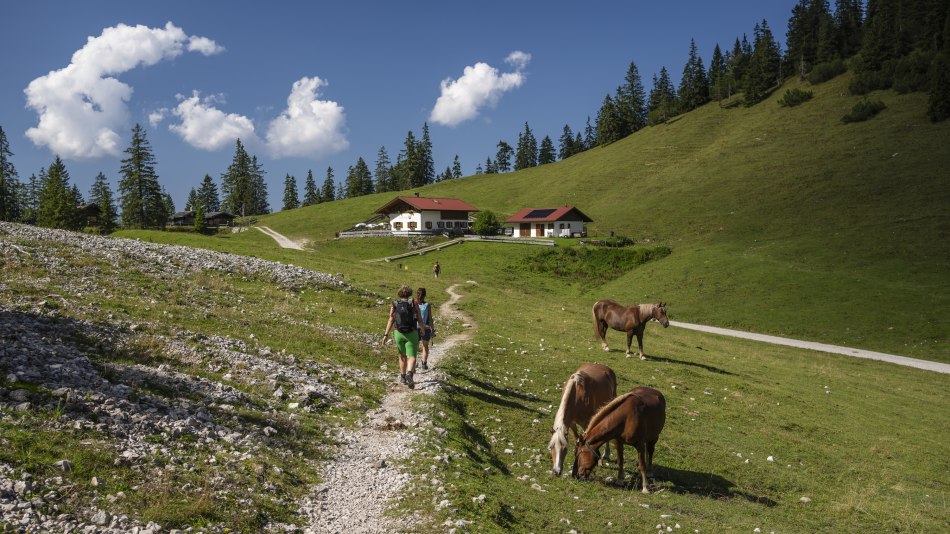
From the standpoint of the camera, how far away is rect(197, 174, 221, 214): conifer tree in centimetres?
18075

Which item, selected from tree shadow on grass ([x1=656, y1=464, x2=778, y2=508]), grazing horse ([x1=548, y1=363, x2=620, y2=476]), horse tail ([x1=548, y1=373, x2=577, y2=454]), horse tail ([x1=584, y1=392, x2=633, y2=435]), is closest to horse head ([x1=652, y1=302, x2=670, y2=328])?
grazing horse ([x1=548, y1=363, x2=620, y2=476])

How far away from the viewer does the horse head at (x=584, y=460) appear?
467 inches

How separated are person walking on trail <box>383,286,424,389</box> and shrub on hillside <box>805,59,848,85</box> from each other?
578 feet

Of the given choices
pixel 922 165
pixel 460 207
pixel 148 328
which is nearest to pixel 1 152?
pixel 460 207

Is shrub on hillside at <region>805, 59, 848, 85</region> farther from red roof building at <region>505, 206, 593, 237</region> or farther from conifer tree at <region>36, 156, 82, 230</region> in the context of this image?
conifer tree at <region>36, 156, 82, 230</region>

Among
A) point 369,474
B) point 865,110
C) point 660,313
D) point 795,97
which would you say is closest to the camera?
point 369,474

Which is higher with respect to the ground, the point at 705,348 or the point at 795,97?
the point at 795,97

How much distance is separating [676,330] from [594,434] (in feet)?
115

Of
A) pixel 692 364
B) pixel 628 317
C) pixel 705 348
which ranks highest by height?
pixel 628 317

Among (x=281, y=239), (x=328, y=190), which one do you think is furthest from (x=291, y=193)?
(x=281, y=239)

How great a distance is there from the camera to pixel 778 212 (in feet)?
292

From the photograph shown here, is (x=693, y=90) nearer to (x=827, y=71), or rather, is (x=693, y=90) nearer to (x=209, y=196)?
(x=827, y=71)

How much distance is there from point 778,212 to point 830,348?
183ft

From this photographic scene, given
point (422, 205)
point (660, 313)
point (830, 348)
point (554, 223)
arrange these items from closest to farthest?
point (660, 313)
point (830, 348)
point (422, 205)
point (554, 223)
